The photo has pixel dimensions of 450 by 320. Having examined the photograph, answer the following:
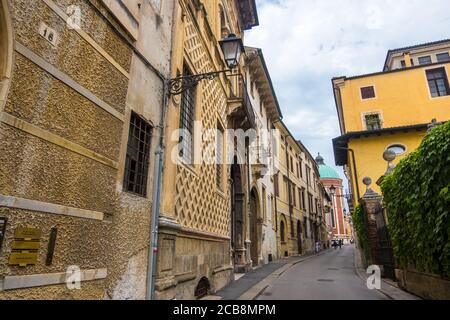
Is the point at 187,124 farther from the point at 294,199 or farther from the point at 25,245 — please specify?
the point at 294,199

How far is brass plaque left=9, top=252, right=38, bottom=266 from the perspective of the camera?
281cm

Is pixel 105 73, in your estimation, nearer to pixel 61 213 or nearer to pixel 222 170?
pixel 61 213

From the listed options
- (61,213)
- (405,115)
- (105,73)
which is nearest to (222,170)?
(105,73)

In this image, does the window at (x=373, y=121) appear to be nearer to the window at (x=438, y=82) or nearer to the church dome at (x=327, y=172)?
the window at (x=438, y=82)

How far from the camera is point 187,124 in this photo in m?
7.47

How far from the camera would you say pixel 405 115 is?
21766 millimetres

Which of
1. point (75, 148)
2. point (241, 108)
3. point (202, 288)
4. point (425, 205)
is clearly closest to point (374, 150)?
point (241, 108)

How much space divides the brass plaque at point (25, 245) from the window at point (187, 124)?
386cm

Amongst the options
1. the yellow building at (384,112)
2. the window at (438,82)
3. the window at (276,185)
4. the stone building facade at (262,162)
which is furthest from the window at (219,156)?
the window at (438,82)

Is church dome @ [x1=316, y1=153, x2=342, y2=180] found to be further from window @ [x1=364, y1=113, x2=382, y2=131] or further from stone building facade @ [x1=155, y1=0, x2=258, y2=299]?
stone building facade @ [x1=155, y1=0, x2=258, y2=299]

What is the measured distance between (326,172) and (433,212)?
65934 mm

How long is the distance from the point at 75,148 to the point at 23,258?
1304 mm

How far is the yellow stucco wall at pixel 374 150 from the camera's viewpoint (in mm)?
20156
